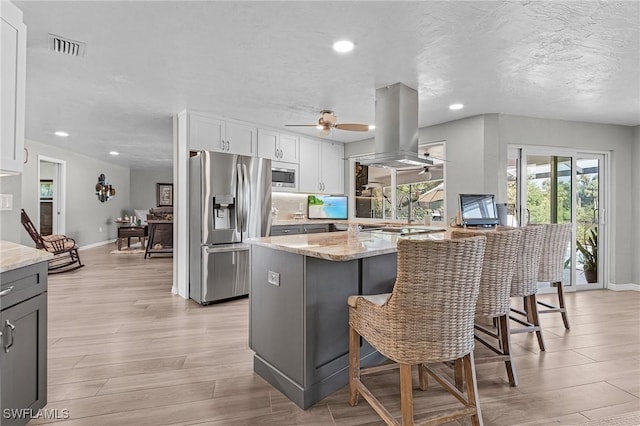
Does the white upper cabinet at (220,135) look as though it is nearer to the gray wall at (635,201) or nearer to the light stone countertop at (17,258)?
the light stone countertop at (17,258)

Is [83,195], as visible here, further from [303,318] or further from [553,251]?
[553,251]

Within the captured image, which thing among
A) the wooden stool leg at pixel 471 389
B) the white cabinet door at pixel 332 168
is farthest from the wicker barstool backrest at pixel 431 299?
the white cabinet door at pixel 332 168

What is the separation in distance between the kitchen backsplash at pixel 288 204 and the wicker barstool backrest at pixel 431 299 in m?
4.39

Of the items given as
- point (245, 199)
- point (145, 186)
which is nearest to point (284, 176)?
point (245, 199)

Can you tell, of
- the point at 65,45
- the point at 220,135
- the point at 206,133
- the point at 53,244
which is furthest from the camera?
the point at 53,244

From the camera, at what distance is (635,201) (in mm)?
4957

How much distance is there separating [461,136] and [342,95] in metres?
1.98

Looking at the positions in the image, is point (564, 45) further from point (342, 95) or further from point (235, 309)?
point (235, 309)

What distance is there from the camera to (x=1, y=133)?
1.80 metres

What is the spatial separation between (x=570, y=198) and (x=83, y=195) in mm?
10162

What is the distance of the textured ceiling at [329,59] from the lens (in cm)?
215

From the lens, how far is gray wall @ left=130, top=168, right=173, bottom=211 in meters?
11.0

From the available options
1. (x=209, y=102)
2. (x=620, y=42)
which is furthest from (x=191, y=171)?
(x=620, y=42)

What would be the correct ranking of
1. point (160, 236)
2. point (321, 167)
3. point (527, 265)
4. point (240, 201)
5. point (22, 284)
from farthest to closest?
1. point (160, 236)
2. point (321, 167)
3. point (240, 201)
4. point (527, 265)
5. point (22, 284)
